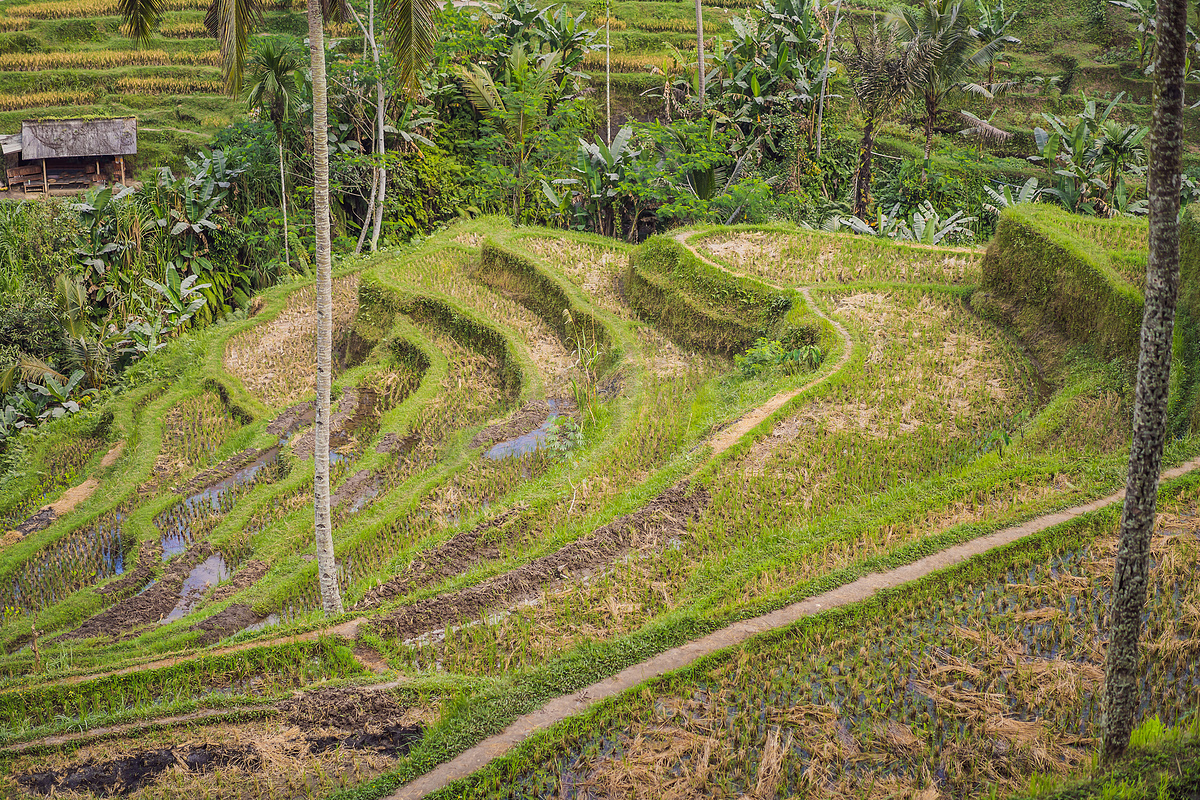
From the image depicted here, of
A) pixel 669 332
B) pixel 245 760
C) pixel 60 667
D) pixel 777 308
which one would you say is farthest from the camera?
pixel 669 332

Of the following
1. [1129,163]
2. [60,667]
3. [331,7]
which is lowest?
[60,667]

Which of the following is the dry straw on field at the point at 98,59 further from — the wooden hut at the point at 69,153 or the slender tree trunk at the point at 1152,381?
the slender tree trunk at the point at 1152,381

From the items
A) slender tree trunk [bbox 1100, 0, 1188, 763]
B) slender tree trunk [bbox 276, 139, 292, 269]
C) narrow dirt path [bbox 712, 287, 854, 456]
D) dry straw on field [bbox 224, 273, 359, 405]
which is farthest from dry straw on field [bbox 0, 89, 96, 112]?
slender tree trunk [bbox 1100, 0, 1188, 763]

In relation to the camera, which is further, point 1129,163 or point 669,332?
point 1129,163

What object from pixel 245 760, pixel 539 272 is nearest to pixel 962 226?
pixel 539 272

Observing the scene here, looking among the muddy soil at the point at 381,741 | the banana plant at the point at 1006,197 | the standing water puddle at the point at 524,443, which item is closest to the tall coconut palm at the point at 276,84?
the standing water puddle at the point at 524,443

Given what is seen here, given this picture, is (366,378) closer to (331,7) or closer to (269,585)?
(269,585)

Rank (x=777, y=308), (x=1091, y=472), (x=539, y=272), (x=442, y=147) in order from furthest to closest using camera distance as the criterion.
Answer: (x=442, y=147), (x=539, y=272), (x=777, y=308), (x=1091, y=472)
